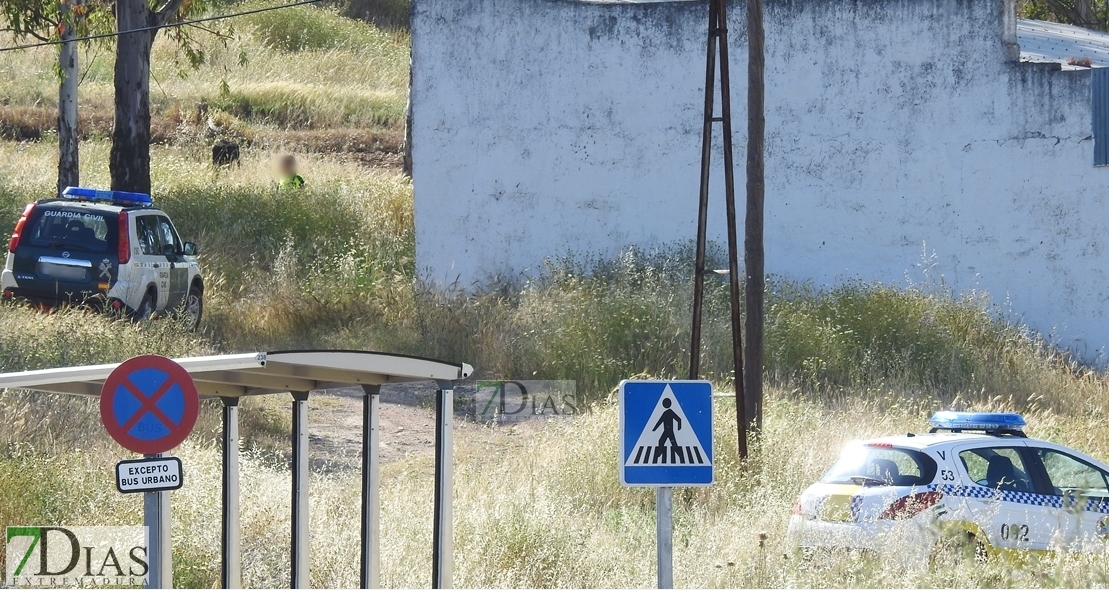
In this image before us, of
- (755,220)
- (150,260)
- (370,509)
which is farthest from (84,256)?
(370,509)

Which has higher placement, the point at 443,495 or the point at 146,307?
the point at 146,307

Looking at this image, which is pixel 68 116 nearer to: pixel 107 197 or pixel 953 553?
pixel 107 197

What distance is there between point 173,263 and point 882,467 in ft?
37.9

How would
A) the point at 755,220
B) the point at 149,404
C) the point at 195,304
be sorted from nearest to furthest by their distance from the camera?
the point at 149,404
the point at 755,220
the point at 195,304

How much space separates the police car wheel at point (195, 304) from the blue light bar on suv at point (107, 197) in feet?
4.94

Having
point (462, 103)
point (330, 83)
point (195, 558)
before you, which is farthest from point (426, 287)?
point (330, 83)

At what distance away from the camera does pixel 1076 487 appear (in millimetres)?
9664

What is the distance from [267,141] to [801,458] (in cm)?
2546

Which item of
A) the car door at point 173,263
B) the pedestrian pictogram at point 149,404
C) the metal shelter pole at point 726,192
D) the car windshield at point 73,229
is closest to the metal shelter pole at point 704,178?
the metal shelter pole at point 726,192

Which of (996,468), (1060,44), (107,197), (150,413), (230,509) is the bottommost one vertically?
(996,468)

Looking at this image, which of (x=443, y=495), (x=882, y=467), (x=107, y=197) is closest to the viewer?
(x=443, y=495)

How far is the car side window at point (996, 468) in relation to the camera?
370 inches

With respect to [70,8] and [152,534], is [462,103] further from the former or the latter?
[152,534]

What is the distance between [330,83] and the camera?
144ft
